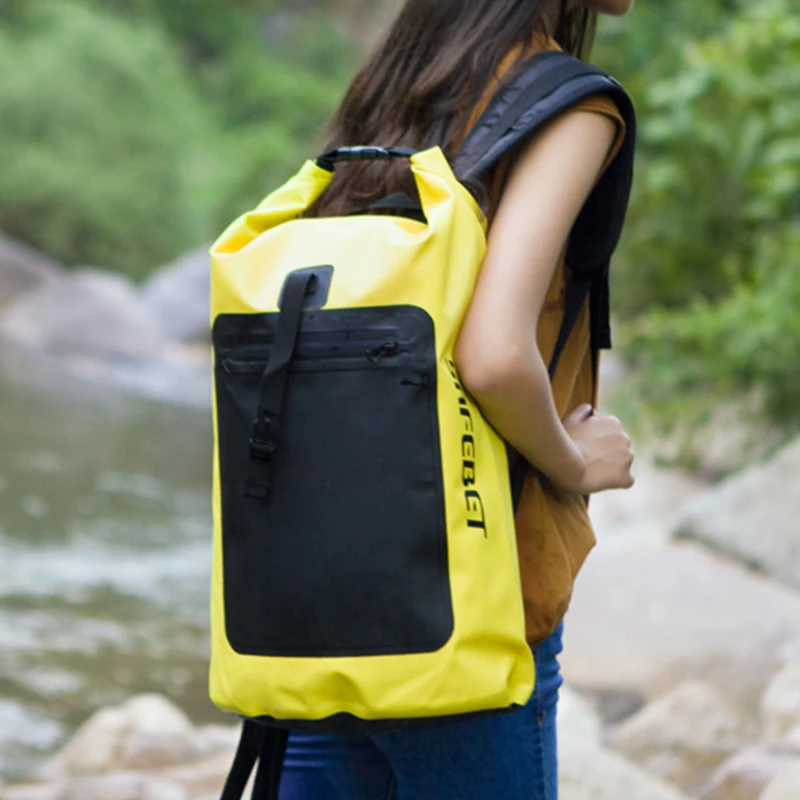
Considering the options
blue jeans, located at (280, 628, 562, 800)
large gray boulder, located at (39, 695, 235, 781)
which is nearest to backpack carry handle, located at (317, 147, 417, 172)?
blue jeans, located at (280, 628, 562, 800)

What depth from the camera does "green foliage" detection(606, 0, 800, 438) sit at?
295 inches

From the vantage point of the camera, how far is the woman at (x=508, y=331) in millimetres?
1277

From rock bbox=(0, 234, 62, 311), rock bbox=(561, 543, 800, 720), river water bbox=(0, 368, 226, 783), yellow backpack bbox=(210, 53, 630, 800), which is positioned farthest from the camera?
rock bbox=(0, 234, 62, 311)

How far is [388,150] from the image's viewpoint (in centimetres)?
137

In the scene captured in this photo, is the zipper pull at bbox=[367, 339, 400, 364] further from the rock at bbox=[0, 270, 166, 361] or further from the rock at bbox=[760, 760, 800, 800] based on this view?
the rock at bbox=[0, 270, 166, 361]

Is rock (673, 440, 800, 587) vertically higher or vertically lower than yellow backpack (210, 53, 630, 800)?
higher

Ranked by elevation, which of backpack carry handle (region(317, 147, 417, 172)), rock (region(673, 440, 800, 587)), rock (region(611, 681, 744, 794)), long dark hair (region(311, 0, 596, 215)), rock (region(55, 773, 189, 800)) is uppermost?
rock (region(673, 440, 800, 587))

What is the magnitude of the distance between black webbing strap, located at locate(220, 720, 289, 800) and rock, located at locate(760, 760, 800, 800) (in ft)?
4.95

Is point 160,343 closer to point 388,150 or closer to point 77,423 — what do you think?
point 77,423

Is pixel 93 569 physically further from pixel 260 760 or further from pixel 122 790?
pixel 260 760

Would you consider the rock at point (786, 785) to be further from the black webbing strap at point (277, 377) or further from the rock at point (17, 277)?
the rock at point (17, 277)

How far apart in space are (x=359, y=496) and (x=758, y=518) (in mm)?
4448

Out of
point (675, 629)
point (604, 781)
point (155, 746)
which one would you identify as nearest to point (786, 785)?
point (604, 781)

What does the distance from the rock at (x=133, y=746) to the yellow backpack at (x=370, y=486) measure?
119 inches
